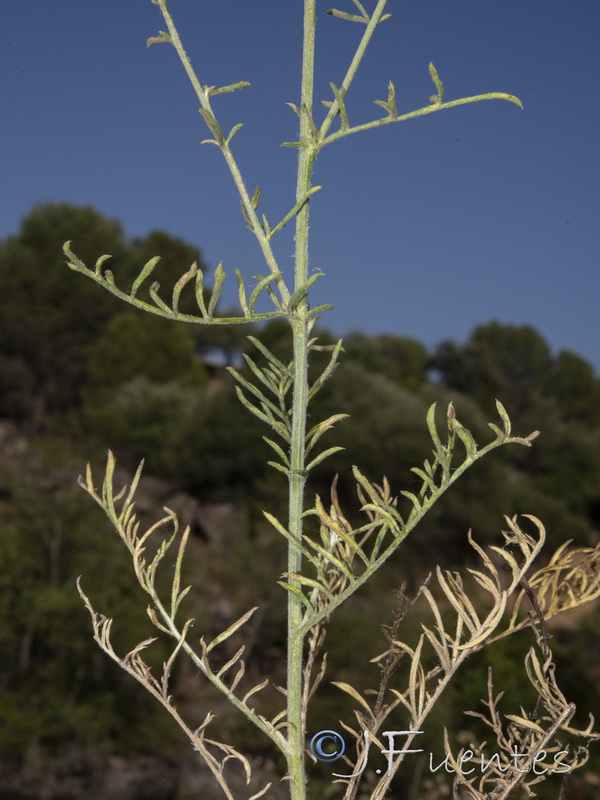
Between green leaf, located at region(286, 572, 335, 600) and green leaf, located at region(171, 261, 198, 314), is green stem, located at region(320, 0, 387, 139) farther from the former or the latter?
green leaf, located at region(286, 572, 335, 600)

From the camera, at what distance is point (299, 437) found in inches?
22.5

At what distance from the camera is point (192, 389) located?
17938 millimetres

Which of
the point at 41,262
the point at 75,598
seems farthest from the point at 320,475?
the point at 41,262

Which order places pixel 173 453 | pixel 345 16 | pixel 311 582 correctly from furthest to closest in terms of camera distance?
pixel 173 453
pixel 345 16
pixel 311 582

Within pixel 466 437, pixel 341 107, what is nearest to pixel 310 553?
pixel 466 437

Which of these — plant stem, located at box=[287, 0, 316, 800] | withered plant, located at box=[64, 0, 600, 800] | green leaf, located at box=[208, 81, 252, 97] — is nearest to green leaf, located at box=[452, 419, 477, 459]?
withered plant, located at box=[64, 0, 600, 800]

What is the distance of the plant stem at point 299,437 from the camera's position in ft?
1.86

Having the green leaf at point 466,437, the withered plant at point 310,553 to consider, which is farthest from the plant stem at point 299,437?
the green leaf at point 466,437

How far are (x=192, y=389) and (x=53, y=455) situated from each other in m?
6.94

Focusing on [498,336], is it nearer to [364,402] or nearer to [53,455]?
[364,402]

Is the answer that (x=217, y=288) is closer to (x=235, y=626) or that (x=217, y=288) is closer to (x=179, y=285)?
(x=179, y=285)

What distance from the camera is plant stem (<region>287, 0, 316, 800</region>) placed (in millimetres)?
565

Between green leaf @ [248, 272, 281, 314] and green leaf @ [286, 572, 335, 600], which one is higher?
green leaf @ [248, 272, 281, 314]

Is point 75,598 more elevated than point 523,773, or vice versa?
point 523,773
